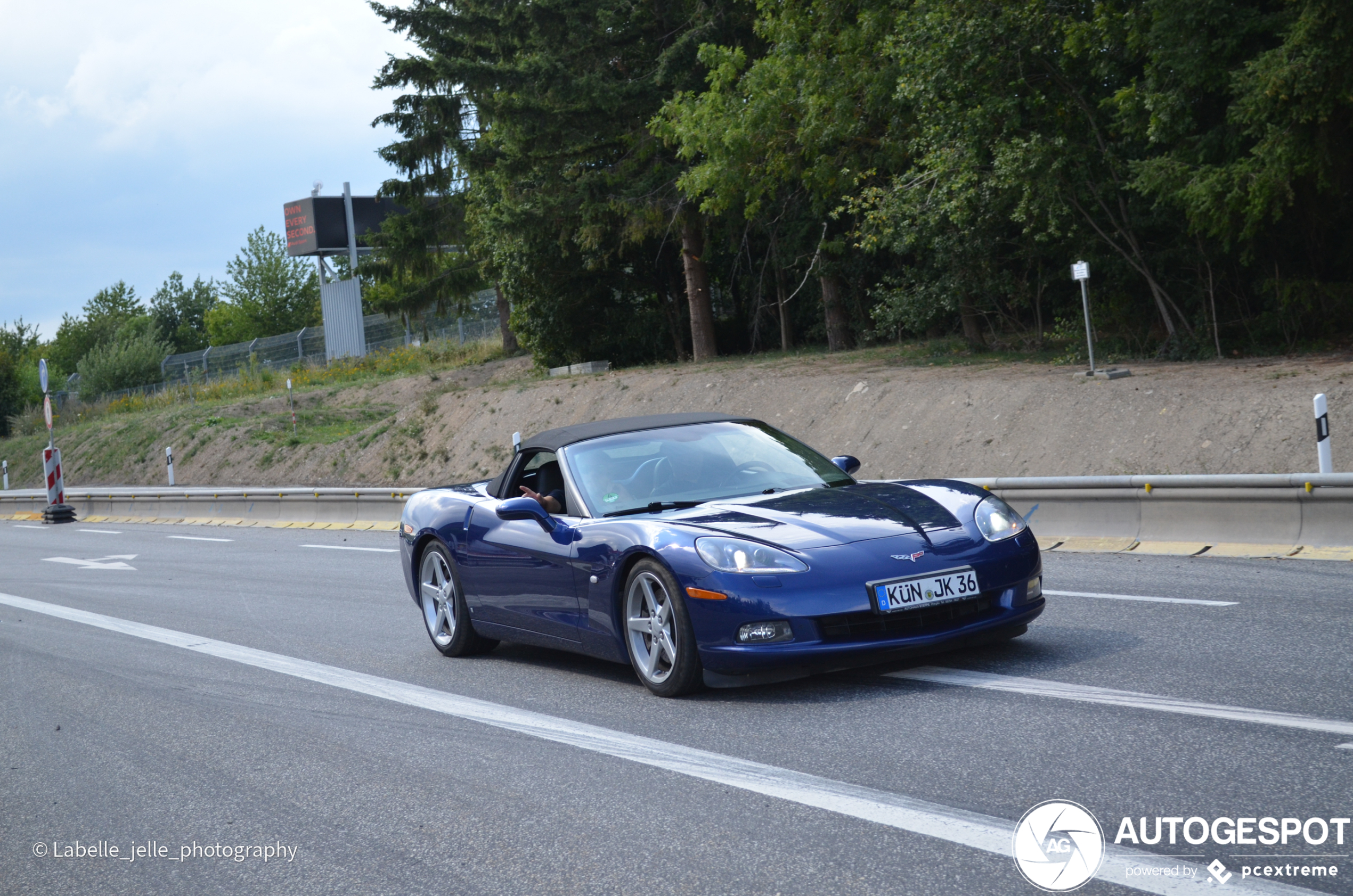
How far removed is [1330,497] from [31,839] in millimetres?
8365

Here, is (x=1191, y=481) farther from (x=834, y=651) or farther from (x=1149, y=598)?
(x=834, y=651)

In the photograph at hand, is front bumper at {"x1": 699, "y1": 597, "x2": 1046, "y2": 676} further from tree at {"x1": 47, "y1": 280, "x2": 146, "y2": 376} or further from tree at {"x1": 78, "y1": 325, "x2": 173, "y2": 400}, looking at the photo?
tree at {"x1": 47, "y1": 280, "x2": 146, "y2": 376}

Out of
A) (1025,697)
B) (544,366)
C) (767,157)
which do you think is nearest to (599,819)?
(1025,697)

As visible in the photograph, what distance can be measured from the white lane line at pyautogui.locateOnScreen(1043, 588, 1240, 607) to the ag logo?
154 inches

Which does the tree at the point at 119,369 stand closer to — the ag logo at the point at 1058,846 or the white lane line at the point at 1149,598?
the white lane line at the point at 1149,598

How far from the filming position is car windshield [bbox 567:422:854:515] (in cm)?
688

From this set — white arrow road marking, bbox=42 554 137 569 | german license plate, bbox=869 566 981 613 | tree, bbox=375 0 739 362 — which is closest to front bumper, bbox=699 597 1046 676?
german license plate, bbox=869 566 981 613

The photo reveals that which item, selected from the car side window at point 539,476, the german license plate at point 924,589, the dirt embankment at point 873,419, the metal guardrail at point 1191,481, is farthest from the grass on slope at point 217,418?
the german license plate at point 924,589

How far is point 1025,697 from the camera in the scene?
17.9 ft

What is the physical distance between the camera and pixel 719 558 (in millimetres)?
5824

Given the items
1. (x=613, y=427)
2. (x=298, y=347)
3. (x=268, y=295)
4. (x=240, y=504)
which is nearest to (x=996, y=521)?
(x=613, y=427)

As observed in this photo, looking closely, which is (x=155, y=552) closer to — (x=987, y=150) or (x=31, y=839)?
(x=987, y=150)

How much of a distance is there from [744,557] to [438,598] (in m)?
2.98

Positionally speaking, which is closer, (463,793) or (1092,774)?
(1092,774)
